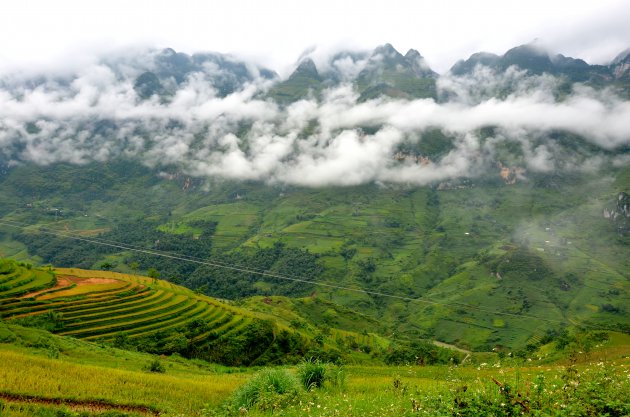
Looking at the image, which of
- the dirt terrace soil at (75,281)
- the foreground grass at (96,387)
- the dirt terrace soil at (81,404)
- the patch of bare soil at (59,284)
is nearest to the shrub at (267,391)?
the foreground grass at (96,387)

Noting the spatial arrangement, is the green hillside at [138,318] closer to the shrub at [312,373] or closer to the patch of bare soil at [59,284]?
the patch of bare soil at [59,284]

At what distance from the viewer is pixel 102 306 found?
5959 cm

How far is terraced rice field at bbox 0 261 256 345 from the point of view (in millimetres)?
53472

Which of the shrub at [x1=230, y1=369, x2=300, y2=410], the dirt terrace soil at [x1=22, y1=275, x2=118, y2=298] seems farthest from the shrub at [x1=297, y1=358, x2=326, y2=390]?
the dirt terrace soil at [x1=22, y1=275, x2=118, y2=298]

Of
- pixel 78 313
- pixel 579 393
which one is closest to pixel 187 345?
pixel 78 313

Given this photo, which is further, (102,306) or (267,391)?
(102,306)

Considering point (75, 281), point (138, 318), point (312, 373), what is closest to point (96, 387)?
point (312, 373)

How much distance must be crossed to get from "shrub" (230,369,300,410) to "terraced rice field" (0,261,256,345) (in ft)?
156

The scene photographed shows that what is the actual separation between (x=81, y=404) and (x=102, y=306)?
181ft

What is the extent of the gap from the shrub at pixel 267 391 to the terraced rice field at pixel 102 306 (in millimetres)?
47474

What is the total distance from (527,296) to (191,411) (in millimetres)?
180575

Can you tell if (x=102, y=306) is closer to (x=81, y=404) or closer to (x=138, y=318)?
(x=138, y=318)

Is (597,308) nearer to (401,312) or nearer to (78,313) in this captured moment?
(401,312)

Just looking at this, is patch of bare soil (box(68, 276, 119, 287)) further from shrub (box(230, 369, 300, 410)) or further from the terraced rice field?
shrub (box(230, 369, 300, 410))
